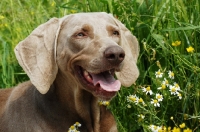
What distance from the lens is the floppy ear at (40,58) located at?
3725 mm

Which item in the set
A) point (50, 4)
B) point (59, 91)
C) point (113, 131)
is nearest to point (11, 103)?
point (59, 91)

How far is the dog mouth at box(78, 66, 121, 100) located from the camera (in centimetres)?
353

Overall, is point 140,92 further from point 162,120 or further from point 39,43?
point 39,43

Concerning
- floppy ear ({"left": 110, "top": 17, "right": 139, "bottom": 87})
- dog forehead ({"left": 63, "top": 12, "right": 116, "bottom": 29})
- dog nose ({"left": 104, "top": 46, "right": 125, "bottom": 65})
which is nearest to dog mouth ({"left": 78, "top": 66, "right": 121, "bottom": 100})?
dog nose ({"left": 104, "top": 46, "right": 125, "bottom": 65})

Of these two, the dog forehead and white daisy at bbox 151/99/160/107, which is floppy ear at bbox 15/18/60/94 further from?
white daisy at bbox 151/99/160/107

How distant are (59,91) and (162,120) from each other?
2.64ft

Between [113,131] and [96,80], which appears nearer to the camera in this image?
[96,80]

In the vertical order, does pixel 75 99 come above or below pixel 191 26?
below

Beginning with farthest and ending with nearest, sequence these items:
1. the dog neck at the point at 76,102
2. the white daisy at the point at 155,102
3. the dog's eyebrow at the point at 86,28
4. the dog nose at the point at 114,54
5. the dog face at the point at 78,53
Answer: the white daisy at the point at 155,102
the dog neck at the point at 76,102
the dog's eyebrow at the point at 86,28
the dog face at the point at 78,53
the dog nose at the point at 114,54

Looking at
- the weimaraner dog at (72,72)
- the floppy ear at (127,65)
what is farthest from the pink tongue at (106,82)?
the floppy ear at (127,65)

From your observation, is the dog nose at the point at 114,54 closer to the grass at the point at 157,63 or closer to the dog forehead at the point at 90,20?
the dog forehead at the point at 90,20

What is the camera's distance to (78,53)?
3.57 meters

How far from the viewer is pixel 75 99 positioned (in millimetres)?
3852

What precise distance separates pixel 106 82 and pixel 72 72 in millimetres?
255
